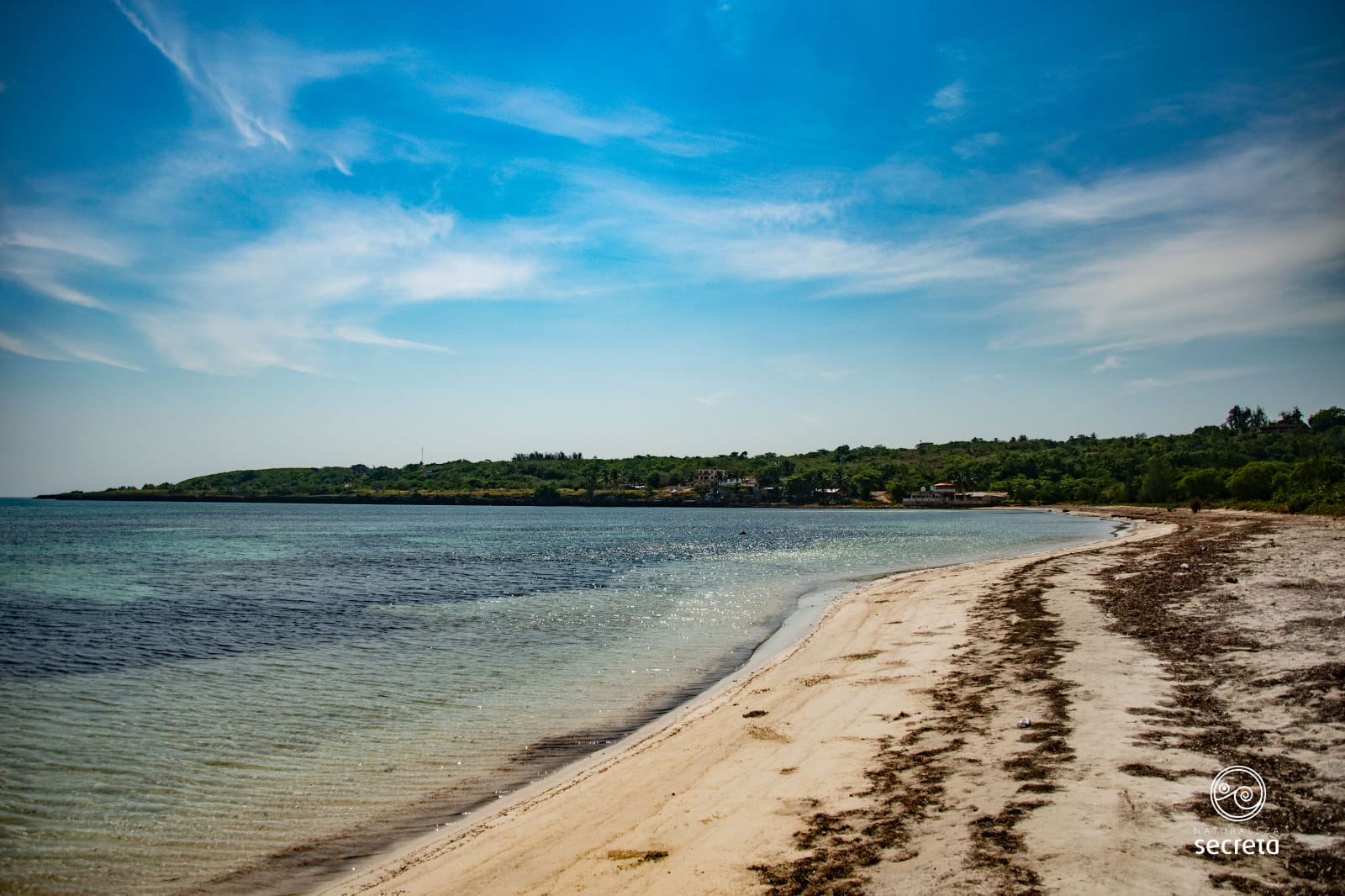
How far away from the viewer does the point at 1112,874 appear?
17.3ft

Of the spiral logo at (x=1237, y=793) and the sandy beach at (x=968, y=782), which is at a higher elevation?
the spiral logo at (x=1237, y=793)

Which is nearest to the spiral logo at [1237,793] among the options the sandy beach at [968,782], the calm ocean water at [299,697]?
the sandy beach at [968,782]

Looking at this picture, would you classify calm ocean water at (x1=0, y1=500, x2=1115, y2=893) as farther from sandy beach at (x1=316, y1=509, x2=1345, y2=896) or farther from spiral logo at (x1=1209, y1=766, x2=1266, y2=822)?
spiral logo at (x1=1209, y1=766, x2=1266, y2=822)

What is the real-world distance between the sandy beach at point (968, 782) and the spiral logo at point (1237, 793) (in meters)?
0.10

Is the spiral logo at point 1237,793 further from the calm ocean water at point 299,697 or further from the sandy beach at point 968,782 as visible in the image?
the calm ocean water at point 299,697

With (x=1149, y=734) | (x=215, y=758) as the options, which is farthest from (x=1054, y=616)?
(x=215, y=758)

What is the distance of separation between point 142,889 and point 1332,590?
75.4ft

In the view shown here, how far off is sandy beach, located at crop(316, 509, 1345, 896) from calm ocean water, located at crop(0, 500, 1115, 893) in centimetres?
168

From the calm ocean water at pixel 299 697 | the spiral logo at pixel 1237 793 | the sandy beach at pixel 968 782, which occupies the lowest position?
the calm ocean water at pixel 299 697

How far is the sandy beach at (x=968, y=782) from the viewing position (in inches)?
223

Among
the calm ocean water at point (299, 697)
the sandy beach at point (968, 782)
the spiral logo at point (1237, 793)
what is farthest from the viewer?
the calm ocean water at point (299, 697)

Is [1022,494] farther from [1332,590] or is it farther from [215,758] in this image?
[215,758]

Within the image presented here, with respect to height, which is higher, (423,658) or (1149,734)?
(1149,734)

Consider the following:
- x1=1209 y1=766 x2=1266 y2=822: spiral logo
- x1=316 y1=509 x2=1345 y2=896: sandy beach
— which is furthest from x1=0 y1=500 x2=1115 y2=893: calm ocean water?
x1=1209 y1=766 x2=1266 y2=822: spiral logo
